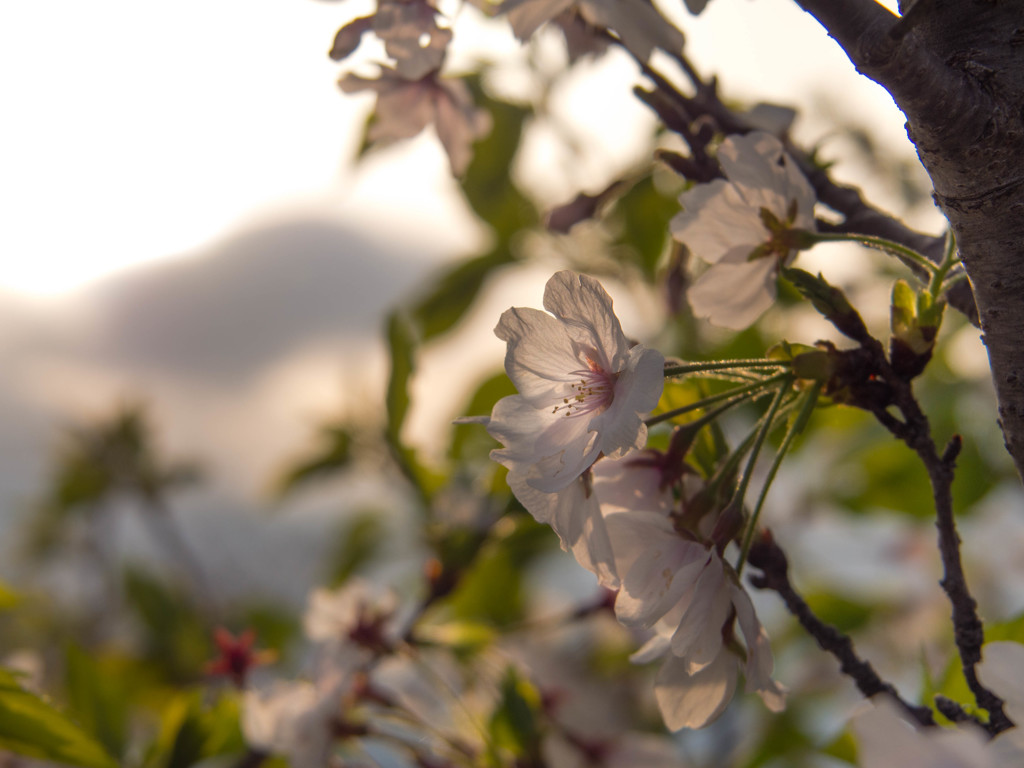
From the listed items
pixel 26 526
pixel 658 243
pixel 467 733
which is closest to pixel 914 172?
pixel 658 243

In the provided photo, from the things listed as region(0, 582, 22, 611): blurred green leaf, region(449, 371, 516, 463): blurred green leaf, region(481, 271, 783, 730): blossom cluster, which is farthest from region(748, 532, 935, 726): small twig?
region(449, 371, 516, 463): blurred green leaf

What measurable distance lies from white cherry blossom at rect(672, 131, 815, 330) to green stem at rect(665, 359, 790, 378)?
90 mm

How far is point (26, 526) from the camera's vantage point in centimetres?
293

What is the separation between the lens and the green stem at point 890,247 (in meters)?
0.38

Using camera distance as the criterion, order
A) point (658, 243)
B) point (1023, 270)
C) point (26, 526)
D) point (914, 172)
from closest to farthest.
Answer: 1. point (1023, 270)
2. point (658, 243)
3. point (914, 172)
4. point (26, 526)

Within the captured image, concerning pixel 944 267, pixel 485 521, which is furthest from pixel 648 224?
pixel 944 267

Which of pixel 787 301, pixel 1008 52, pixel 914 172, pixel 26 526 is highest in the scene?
pixel 1008 52

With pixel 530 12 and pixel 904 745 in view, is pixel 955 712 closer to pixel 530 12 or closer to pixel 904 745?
pixel 904 745

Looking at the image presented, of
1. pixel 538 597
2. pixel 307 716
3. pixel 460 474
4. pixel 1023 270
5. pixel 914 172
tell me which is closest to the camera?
pixel 1023 270

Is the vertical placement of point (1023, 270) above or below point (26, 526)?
above

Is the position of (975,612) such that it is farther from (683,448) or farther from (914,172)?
(914,172)

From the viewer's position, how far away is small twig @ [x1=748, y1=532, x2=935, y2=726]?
38cm

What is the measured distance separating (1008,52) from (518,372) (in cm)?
25

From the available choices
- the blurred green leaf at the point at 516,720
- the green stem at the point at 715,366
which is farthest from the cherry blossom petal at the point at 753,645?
the blurred green leaf at the point at 516,720
